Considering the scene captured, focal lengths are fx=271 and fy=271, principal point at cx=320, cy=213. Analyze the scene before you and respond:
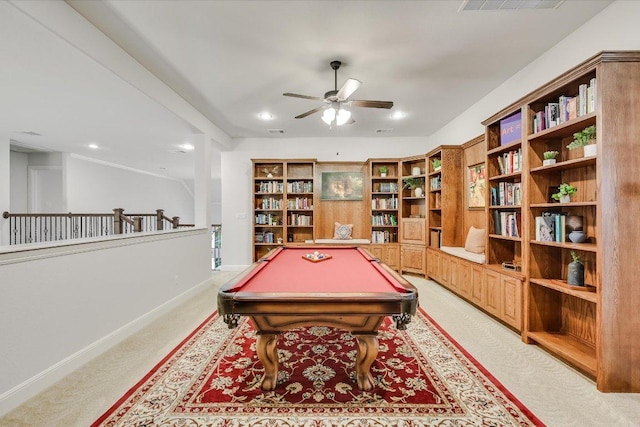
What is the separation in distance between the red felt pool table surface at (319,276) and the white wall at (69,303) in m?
1.53

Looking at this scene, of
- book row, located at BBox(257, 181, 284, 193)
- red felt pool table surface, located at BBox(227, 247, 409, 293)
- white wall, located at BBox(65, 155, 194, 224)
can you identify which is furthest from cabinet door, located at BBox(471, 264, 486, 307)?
white wall, located at BBox(65, 155, 194, 224)

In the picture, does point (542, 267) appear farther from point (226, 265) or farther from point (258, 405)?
point (226, 265)

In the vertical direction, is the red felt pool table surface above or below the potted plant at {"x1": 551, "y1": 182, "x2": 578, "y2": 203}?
below

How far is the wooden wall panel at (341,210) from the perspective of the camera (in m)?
5.98

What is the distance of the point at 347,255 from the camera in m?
3.20

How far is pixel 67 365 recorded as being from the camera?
2.17 meters

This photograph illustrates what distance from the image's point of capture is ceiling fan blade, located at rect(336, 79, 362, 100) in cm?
256

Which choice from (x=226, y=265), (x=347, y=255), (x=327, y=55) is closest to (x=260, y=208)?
(x=226, y=265)

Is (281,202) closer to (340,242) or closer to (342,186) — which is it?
(342,186)

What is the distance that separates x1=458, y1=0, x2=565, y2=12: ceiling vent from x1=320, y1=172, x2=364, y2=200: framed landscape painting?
3.87 metres

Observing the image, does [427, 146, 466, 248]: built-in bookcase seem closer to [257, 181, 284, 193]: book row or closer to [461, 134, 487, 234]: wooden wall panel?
[461, 134, 487, 234]: wooden wall panel

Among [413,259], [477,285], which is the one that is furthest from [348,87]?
[413,259]

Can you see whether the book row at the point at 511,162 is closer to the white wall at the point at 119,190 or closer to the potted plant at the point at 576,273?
the potted plant at the point at 576,273

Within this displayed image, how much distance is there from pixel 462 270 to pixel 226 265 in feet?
15.2
